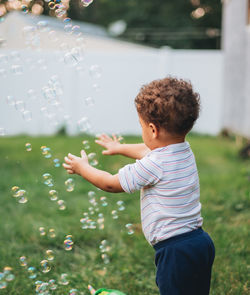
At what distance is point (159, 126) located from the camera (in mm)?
1729

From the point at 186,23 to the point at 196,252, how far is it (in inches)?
890

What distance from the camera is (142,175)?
1.70 metres

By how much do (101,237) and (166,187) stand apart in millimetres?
1614

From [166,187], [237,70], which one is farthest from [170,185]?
[237,70]

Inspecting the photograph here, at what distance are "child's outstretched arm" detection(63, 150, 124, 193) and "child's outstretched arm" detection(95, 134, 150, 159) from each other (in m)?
0.28

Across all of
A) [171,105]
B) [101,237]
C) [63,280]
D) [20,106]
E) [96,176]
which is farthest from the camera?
[101,237]

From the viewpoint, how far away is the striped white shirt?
1.71 meters

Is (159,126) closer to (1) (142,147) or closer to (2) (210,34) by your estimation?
(1) (142,147)

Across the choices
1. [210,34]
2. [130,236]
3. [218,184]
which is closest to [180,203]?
[130,236]

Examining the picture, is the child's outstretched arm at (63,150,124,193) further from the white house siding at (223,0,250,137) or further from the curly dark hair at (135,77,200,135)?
the white house siding at (223,0,250,137)

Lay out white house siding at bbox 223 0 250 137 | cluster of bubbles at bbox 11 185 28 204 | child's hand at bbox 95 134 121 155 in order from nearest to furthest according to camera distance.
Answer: child's hand at bbox 95 134 121 155
cluster of bubbles at bbox 11 185 28 204
white house siding at bbox 223 0 250 137

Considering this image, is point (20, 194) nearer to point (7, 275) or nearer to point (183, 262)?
point (7, 275)

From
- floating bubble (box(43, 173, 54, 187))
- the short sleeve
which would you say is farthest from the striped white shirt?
floating bubble (box(43, 173, 54, 187))

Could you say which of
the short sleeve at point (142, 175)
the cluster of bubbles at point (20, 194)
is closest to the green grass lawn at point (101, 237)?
the cluster of bubbles at point (20, 194)
